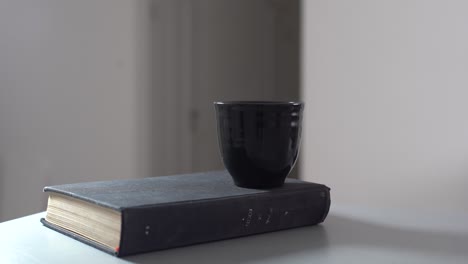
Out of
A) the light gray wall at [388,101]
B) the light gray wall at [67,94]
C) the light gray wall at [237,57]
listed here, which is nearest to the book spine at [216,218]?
the light gray wall at [388,101]

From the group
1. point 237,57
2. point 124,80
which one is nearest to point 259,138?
point 124,80

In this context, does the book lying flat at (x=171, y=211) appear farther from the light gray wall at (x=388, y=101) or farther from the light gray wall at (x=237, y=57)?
the light gray wall at (x=237, y=57)

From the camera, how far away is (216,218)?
57cm

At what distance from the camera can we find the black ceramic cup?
0.61 m

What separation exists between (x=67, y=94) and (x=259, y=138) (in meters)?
1.21

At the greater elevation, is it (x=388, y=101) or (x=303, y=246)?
(x=388, y=101)

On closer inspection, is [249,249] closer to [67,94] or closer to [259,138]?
[259,138]

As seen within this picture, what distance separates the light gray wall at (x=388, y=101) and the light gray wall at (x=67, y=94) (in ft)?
2.17

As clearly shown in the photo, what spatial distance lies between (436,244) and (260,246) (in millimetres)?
204

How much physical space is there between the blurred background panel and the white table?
934 mm

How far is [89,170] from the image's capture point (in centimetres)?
179

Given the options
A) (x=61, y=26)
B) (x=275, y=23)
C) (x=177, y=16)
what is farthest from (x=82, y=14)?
(x=275, y=23)

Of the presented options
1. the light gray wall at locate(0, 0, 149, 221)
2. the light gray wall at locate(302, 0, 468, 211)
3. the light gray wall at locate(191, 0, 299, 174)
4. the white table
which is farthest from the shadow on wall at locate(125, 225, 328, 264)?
the light gray wall at locate(191, 0, 299, 174)

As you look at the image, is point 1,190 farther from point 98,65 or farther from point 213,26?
point 213,26
